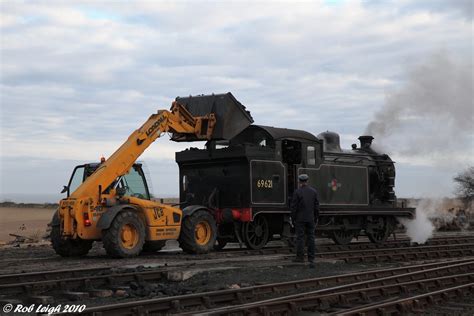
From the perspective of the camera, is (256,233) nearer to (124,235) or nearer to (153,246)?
(153,246)

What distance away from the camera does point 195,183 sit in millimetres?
17766

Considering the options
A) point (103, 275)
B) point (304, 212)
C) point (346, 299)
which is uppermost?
point (304, 212)

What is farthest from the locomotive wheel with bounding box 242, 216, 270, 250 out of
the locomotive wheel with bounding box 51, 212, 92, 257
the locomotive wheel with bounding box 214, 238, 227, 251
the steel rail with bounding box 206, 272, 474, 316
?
the steel rail with bounding box 206, 272, 474, 316

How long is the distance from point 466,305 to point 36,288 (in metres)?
6.27

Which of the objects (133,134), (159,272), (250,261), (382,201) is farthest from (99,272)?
(382,201)

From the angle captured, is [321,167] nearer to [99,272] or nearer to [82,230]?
[82,230]

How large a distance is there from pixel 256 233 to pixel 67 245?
515 centimetres

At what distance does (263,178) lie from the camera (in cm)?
1680

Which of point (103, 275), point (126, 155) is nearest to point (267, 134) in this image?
point (126, 155)

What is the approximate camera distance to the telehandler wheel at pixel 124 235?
44.3ft

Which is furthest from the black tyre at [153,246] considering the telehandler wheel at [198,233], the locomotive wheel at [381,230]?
the locomotive wheel at [381,230]

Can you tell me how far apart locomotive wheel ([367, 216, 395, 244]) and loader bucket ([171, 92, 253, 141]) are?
22.5 ft

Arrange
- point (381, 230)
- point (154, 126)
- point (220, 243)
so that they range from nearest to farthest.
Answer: point (154, 126), point (220, 243), point (381, 230)

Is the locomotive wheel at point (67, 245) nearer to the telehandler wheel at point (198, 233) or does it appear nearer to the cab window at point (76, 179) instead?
the cab window at point (76, 179)
